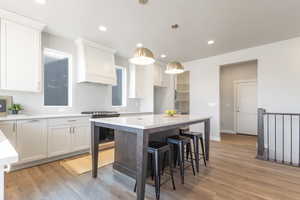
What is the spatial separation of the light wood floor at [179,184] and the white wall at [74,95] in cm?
130

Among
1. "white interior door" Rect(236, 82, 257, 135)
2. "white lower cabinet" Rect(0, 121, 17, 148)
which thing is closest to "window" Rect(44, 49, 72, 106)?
"white lower cabinet" Rect(0, 121, 17, 148)

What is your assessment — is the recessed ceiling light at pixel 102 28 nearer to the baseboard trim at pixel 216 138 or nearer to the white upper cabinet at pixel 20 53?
the white upper cabinet at pixel 20 53

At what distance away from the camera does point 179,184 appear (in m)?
2.24

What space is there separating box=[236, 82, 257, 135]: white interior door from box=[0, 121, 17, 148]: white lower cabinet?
692 cm

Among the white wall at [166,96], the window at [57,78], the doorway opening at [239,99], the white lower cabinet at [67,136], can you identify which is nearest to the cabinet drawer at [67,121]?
the white lower cabinet at [67,136]

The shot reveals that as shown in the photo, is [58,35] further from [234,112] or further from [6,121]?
[234,112]

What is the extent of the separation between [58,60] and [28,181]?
105 inches

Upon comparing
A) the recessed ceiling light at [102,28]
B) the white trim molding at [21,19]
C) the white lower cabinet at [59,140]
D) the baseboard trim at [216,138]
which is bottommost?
the baseboard trim at [216,138]

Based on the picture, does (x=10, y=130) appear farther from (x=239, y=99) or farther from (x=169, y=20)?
(x=239, y=99)

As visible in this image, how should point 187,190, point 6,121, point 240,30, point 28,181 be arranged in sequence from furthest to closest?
1. point 240,30
2. point 6,121
3. point 28,181
4. point 187,190

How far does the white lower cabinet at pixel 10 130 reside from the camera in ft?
8.11

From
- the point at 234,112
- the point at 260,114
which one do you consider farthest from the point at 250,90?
the point at 260,114

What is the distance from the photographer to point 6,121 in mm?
2496

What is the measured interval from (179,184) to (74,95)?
3.19 meters
